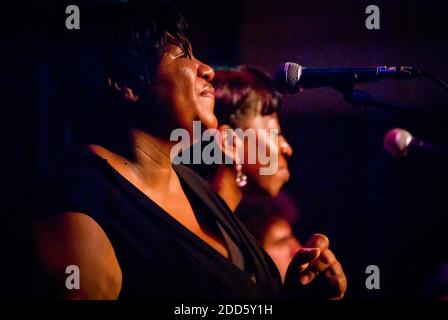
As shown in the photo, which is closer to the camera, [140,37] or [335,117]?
[140,37]

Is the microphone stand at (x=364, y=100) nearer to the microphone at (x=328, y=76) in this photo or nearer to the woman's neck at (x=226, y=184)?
the microphone at (x=328, y=76)

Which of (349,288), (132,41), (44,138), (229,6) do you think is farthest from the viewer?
(229,6)

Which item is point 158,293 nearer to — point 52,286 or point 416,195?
point 52,286

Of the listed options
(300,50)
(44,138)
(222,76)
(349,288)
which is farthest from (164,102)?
(349,288)

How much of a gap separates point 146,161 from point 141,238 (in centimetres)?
27

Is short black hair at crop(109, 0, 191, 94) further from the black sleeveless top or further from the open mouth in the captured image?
the black sleeveless top

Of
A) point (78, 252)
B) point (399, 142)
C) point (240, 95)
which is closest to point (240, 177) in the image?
point (240, 95)

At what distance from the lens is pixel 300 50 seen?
262 cm

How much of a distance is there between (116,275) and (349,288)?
1.34m

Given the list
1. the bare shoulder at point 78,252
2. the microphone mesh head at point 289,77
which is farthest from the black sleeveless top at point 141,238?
the microphone mesh head at point 289,77

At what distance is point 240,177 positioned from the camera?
2.24m

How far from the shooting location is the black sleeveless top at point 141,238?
1469 millimetres

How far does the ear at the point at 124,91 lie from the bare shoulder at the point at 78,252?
40cm

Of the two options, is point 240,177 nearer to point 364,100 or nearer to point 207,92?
point 207,92
